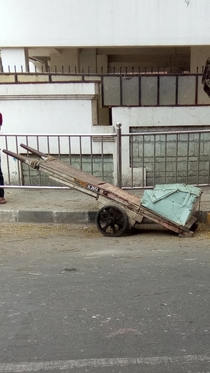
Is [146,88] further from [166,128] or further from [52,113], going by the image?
[52,113]

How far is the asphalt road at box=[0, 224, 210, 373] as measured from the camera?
259 centimetres

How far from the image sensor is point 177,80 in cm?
772

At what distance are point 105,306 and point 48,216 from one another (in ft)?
10.3

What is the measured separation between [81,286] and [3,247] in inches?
68.1

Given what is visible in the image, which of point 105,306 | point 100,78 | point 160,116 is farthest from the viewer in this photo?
point 100,78

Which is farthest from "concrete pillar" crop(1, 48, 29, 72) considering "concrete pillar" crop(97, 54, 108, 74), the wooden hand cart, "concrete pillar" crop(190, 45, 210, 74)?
"concrete pillar" crop(97, 54, 108, 74)

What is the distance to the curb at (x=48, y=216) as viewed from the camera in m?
6.16

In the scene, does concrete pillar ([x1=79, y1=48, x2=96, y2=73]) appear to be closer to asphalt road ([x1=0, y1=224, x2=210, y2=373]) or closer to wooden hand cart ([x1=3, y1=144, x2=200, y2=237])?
wooden hand cart ([x1=3, y1=144, x2=200, y2=237])

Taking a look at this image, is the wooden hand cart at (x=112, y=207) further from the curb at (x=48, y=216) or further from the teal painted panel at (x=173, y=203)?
the curb at (x=48, y=216)

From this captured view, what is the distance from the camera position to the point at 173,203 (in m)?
5.06

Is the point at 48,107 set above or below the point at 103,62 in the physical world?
below

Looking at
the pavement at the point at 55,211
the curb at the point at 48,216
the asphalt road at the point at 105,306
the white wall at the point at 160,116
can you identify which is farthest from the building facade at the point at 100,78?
the asphalt road at the point at 105,306

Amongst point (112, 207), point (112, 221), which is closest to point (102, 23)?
point (112, 207)

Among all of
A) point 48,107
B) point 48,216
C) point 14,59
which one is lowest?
point 48,216
